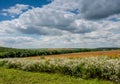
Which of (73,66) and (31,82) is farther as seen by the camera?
(73,66)

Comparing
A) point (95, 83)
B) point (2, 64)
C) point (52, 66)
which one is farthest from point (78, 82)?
point (2, 64)

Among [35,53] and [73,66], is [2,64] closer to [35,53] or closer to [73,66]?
[73,66]

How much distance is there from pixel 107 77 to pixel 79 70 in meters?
2.76

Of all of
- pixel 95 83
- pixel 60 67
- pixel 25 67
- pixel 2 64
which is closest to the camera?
pixel 95 83

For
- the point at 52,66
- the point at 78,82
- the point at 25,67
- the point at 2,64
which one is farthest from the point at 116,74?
the point at 2,64

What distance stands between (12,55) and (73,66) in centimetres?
5704

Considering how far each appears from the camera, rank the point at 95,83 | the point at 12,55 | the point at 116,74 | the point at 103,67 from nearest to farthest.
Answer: the point at 95,83, the point at 116,74, the point at 103,67, the point at 12,55

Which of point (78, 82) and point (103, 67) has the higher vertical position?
point (103, 67)

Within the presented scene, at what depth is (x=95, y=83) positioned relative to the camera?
43.5ft

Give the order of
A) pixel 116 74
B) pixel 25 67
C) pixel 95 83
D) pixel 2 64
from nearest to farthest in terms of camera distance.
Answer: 1. pixel 95 83
2. pixel 116 74
3. pixel 25 67
4. pixel 2 64

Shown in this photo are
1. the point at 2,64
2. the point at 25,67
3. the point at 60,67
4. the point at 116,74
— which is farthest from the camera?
the point at 2,64

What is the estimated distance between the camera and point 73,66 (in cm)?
1753

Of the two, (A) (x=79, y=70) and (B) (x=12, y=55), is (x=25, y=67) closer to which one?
(A) (x=79, y=70)

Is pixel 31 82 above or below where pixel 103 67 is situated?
below
